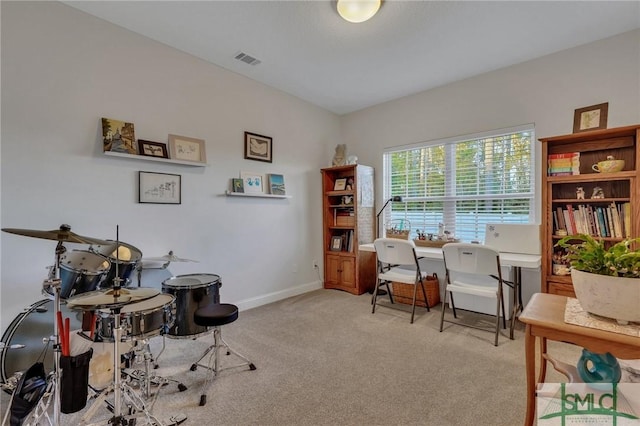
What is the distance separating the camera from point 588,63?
9.71ft

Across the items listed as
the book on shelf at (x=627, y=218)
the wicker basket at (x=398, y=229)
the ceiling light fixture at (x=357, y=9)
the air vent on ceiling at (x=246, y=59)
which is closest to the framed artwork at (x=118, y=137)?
the air vent on ceiling at (x=246, y=59)

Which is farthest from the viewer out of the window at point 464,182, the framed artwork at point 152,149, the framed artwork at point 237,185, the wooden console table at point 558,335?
the framed artwork at point 237,185

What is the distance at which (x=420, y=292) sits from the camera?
3.67 meters

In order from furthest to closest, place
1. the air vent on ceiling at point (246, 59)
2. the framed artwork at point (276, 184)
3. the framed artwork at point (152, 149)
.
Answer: the framed artwork at point (276, 184)
the air vent on ceiling at point (246, 59)
the framed artwork at point (152, 149)

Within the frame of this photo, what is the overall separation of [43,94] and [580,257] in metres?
3.60

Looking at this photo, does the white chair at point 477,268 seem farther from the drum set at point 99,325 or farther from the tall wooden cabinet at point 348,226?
the drum set at point 99,325

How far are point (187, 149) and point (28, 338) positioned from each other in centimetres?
196

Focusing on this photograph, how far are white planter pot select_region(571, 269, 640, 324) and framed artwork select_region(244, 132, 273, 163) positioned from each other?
3285 millimetres

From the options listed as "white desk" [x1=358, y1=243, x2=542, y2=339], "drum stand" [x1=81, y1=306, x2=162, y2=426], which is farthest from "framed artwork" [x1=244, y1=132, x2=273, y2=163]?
"drum stand" [x1=81, y1=306, x2=162, y2=426]

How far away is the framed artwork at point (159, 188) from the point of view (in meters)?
2.83

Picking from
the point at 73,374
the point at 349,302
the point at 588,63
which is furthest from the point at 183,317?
the point at 588,63

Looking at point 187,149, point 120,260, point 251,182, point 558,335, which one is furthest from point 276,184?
point 558,335

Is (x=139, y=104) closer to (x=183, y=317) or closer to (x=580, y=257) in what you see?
(x=183, y=317)

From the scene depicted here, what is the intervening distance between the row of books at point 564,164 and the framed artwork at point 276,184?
2.97 meters
